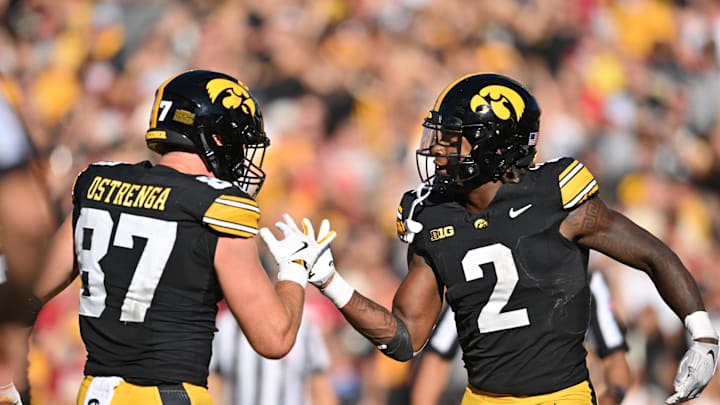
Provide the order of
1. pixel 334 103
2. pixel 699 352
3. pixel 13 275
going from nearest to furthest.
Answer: pixel 13 275 → pixel 699 352 → pixel 334 103

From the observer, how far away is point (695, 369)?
11.3 feet

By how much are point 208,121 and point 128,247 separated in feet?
1.55

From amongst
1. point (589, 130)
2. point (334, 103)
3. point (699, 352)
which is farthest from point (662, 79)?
point (699, 352)

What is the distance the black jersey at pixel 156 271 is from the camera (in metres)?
2.88

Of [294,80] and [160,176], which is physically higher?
[294,80]

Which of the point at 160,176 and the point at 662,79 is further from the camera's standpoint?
the point at 662,79

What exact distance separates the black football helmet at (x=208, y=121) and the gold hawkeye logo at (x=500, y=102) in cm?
83

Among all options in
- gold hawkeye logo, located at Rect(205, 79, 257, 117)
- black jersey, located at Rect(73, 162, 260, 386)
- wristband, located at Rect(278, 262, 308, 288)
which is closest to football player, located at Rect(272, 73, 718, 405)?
wristband, located at Rect(278, 262, 308, 288)

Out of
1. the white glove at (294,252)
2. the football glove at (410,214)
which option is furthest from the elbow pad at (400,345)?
the white glove at (294,252)

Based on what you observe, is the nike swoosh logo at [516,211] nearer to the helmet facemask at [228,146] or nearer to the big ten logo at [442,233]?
the big ten logo at [442,233]

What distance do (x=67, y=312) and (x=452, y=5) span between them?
3.42m

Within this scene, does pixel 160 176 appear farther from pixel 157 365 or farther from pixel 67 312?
pixel 67 312

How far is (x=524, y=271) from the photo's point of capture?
11.5ft

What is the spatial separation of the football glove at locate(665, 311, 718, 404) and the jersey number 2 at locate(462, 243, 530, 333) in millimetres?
551
